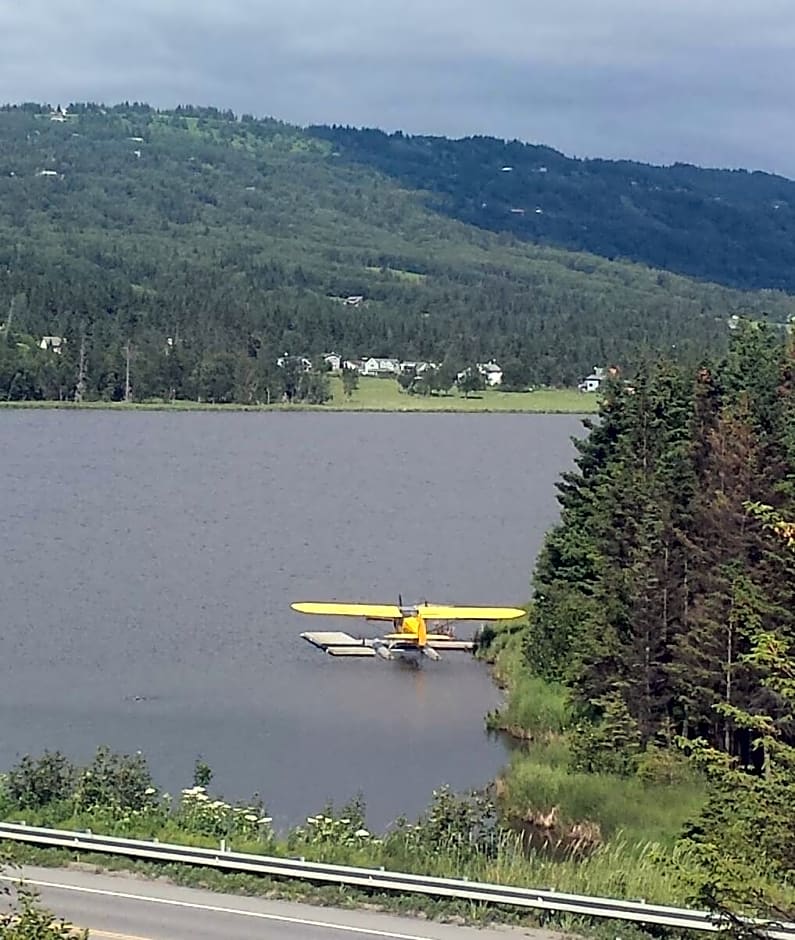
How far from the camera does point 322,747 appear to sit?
133 feet

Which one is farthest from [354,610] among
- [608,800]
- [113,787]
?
[113,787]

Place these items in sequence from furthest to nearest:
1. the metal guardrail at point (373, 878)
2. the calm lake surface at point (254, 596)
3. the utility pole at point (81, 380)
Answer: the utility pole at point (81, 380) → the calm lake surface at point (254, 596) → the metal guardrail at point (373, 878)

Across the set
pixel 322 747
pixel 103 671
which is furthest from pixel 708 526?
pixel 103 671

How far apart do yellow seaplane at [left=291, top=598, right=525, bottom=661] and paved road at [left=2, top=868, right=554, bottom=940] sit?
104ft

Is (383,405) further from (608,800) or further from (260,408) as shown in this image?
(608,800)

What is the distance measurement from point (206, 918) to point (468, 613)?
3541 cm

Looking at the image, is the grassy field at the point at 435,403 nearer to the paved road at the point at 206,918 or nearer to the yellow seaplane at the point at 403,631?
the yellow seaplane at the point at 403,631

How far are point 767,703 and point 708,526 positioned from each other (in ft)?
15.0

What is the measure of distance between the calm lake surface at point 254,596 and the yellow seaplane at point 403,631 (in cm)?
83

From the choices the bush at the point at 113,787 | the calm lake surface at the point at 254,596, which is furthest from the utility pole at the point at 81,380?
the bush at the point at 113,787

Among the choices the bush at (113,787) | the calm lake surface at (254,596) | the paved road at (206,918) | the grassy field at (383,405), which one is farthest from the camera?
the grassy field at (383,405)

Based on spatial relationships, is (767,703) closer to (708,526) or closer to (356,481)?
(708,526)

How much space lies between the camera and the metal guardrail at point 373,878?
19797 millimetres

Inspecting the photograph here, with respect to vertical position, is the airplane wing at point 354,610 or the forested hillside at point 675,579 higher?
the forested hillside at point 675,579
